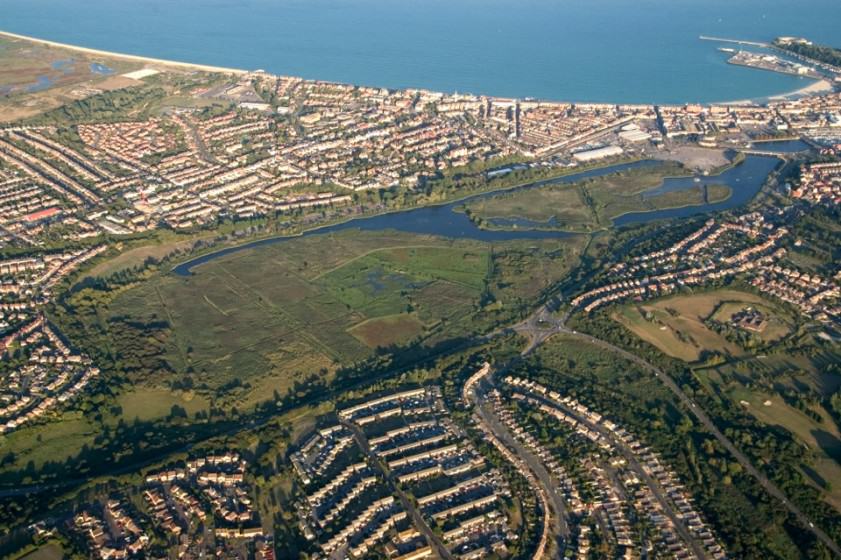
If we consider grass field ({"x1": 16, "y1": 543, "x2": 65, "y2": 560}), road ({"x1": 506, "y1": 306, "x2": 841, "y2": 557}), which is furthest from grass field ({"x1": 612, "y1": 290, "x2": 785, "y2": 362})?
grass field ({"x1": 16, "y1": 543, "x2": 65, "y2": 560})

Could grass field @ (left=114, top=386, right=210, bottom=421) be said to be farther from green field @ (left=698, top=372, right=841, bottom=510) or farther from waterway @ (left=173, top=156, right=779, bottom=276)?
green field @ (left=698, top=372, right=841, bottom=510)

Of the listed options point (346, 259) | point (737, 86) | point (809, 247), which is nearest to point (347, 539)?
point (346, 259)

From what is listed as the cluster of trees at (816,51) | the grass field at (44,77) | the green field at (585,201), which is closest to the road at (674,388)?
the green field at (585,201)

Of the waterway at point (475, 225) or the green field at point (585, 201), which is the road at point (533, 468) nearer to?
the waterway at point (475, 225)

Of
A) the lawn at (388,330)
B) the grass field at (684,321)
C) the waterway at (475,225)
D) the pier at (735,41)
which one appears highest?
the pier at (735,41)

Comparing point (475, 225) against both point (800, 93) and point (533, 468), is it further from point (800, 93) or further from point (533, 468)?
point (800, 93)

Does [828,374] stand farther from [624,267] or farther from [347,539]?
[347,539]

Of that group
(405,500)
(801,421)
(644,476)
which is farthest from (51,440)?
(801,421)
